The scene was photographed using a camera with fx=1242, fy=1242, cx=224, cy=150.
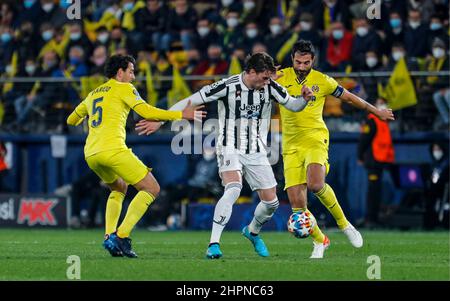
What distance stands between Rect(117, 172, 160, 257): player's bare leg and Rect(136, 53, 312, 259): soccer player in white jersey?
0.59 m

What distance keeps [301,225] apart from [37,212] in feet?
35.7

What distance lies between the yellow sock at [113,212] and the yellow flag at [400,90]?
884 centimetres

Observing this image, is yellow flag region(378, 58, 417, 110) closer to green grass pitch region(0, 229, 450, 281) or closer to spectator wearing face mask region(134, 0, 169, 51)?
green grass pitch region(0, 229, 450, 281)

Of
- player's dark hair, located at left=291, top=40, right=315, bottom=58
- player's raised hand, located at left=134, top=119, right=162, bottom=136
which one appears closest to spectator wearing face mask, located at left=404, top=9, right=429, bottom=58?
player's dark hair, located at left=291, top=40, right=315, bottom=58

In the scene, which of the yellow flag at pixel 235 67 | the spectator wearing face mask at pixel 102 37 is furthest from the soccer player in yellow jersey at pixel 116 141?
the spectator wearing face mask at pixel 102 37

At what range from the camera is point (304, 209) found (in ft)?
44.5

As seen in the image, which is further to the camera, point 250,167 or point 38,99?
point 38,99

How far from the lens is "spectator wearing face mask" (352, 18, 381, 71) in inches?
880

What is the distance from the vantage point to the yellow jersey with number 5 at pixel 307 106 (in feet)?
45.4

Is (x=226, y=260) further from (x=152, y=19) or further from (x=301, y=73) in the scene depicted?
(x=152, y=19)

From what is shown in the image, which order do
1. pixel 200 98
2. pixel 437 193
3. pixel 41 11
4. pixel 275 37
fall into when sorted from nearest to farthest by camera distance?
pixel 200 98, pixel 437 193, pixel 275 37, pixel 41 11

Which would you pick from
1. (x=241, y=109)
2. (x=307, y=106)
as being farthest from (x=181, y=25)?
(x=241, y=109)

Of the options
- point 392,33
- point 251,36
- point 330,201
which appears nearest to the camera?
point 330,201

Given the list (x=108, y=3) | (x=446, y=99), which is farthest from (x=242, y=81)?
(x=108, y=3)
